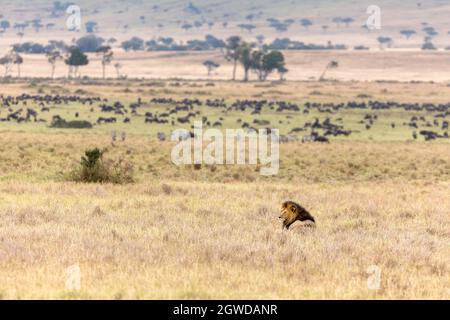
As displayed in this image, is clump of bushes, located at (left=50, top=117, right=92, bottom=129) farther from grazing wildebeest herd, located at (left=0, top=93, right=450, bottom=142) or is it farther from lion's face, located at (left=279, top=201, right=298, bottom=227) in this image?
lion's face, located at (left=279, top=201, right=298, bottom=227)

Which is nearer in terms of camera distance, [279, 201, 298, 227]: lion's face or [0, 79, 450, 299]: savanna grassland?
→ [0, 79, 450, 299]: savanna grassland

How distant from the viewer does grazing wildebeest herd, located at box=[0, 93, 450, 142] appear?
61156 mm

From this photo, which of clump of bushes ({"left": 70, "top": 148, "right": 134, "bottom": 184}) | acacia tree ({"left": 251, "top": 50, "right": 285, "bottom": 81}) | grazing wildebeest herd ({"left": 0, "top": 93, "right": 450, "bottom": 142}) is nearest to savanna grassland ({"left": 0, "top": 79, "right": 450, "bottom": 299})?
clump of bushes ({"left": 70, "top": 148, "right": 134, "bottom": 184})

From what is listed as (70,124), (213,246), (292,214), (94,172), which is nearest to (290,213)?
(292,214)

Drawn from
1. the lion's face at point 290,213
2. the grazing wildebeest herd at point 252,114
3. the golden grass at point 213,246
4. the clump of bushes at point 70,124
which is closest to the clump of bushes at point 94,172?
the golden grass at point 213,246

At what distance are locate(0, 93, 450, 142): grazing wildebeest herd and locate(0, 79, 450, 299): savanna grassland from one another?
14746mm

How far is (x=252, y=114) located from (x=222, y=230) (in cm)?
5852

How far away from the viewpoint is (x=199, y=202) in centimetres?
2092

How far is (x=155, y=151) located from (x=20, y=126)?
2047 cm

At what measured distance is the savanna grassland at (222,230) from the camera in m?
11.2

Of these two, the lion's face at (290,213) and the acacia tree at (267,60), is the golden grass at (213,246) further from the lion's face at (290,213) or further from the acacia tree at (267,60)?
the acacia tree at (267,60)

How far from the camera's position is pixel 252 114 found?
74.1 m

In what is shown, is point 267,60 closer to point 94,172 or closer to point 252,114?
point 252,114
